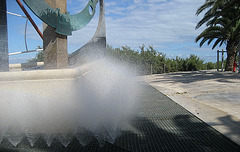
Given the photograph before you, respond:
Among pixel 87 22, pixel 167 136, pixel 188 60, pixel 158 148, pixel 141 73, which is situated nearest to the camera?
pixel 158 148

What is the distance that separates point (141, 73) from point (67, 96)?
1496 centimetres

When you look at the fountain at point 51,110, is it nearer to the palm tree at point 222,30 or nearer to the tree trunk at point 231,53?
the palm tree at point 222,30

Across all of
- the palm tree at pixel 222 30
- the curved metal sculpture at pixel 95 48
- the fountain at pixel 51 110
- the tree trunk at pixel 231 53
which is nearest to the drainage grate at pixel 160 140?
the fountain at pixel 51 110

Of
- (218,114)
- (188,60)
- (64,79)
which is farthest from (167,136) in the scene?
(188,60)

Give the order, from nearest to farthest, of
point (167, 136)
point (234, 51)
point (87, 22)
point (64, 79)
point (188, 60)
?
1. point (167, 136)
2. point (64, 79)
3. point (87, 22)
4. point (234, 51)
5. point (188, 60)

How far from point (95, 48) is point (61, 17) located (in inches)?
79.7

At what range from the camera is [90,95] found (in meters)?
3.22

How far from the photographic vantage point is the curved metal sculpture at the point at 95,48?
639cm

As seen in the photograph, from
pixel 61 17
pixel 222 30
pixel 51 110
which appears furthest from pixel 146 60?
pixel 51 110

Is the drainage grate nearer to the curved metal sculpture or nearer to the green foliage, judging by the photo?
the curved metal sculpture

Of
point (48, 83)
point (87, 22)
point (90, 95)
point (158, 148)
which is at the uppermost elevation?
point (87, 22)

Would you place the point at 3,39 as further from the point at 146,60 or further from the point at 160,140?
the point at 146,60

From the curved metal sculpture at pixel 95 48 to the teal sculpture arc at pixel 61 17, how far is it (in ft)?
2.65

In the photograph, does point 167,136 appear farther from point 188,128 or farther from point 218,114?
point 218,114
